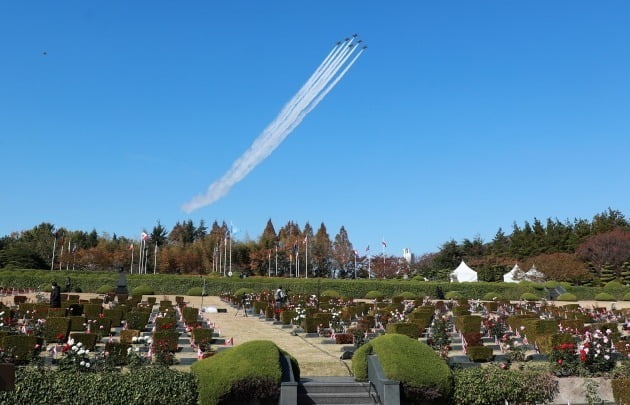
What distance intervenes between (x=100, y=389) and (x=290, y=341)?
10.7 meters

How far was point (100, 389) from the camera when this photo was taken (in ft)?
39.8

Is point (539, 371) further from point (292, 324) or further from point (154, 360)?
point (292, 324)

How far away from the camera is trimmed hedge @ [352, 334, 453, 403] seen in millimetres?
12047

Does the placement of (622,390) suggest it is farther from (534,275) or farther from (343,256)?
(343,256)

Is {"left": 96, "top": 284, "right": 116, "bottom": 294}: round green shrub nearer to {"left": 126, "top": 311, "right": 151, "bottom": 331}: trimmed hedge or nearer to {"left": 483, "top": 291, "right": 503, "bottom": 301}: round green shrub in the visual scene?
{"left": 126, "top": 311, "right": 151, "bottom": 331}: trimmed hedge

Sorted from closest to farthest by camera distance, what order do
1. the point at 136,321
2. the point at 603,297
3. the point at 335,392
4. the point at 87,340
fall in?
the point at 335,392 < the point at 87,340 < the point at 136,321 < the point at 603,297

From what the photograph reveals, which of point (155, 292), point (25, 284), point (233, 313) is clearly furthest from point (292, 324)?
point (25, 284)

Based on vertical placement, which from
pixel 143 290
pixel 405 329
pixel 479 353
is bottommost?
pixel 479 353

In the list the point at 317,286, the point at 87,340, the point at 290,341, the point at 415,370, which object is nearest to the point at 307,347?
the point at 290,341

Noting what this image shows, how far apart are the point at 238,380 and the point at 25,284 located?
4682 centimetres

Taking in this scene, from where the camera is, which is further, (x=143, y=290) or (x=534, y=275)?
(x=534, y=275)

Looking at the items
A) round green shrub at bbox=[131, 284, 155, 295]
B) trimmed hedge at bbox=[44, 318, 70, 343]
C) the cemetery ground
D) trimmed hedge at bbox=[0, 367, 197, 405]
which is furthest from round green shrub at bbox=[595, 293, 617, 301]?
trimmed hedge at bbox=[0, 367, 197, 405]

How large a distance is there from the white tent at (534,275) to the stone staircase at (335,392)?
61.3m

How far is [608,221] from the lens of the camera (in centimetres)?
8469
